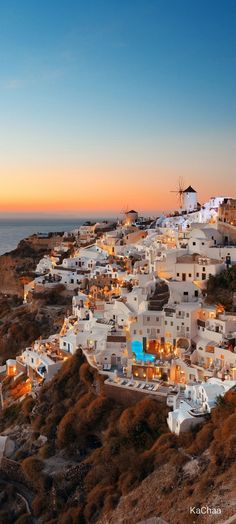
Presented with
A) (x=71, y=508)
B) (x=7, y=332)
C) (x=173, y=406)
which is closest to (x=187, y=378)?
(x=173, y=406)

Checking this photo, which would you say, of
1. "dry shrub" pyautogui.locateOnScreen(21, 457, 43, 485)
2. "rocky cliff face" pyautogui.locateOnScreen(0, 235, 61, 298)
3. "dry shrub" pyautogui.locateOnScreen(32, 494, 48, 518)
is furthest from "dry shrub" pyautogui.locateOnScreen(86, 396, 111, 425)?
"rocky cliff face" pyautogui.locateOnScreen(0, 235, 61, 298)

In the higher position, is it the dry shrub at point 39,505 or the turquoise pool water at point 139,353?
the turquoise pool water at point 139,353

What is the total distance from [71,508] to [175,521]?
17.1 feet

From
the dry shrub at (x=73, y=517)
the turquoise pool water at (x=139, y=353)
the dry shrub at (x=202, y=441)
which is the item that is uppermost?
the turquoise pool water at (x=139, y=353)

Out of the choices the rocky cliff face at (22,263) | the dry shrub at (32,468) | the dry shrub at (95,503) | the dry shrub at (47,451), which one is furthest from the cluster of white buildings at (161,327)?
the rocky cliff face at (22,263)

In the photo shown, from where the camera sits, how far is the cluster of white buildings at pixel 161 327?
68.2 ft

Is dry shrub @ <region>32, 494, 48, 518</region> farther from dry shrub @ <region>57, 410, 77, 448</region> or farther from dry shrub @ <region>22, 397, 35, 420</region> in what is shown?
dry shrub @ <region>22, 397, 35, 420</region>

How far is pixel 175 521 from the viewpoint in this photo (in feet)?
47.0

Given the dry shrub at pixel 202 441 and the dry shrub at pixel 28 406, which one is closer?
the dry shrub at pixel 202 441

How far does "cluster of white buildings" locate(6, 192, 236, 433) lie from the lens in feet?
68.2

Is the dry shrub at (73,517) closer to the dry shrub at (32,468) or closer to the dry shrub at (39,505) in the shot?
the dry shrub at (39,505)

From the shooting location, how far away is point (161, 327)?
23.5 meters

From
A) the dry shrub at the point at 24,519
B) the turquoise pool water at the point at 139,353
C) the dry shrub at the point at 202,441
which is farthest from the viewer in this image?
the turquoise pool water at the point at 139,353

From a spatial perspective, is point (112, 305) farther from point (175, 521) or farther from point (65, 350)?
point (175, 521)
